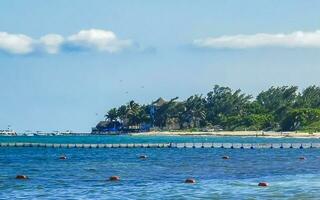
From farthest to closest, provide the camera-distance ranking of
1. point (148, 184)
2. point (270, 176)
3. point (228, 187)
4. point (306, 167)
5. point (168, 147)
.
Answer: point (168, 147), point (306, 167), point (270, 176), point (148, 184), point (228, 187)

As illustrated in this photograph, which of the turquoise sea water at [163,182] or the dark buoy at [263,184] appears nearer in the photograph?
the turquoise sea water at [163,182]

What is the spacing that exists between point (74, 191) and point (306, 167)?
138 feet

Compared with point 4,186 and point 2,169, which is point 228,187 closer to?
point 4,186

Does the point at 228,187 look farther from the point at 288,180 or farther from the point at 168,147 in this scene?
the point at 168,147

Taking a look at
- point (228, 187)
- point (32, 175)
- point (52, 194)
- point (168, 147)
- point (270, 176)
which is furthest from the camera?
point (168, 147)

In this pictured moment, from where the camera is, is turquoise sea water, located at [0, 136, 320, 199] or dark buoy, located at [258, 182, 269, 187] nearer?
turquoise sea water, located at [0, 136, 320, 199]

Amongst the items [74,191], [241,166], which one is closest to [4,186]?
[74,191]

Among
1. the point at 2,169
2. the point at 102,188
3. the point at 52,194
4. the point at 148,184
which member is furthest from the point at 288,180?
the point at 2,169

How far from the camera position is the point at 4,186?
2808 inches

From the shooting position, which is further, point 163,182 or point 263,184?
point 163,182

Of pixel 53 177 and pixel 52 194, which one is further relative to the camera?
pixel 53 177

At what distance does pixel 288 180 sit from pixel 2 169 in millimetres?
42628

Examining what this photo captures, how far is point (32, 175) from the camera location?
8762cm

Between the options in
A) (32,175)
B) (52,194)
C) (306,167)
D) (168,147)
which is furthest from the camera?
(168,147)
